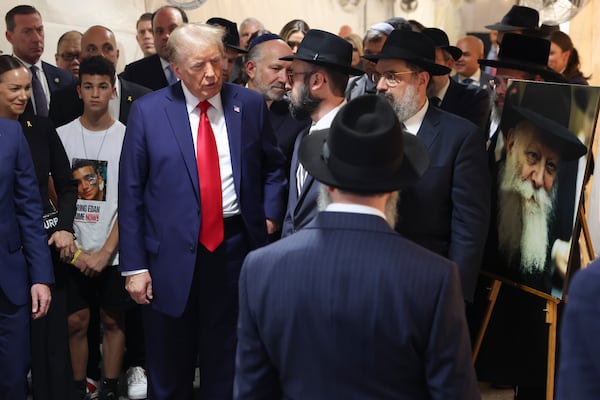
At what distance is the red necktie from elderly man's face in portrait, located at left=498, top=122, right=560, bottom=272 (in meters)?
1.30

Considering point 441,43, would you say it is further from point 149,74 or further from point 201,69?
point 201,69

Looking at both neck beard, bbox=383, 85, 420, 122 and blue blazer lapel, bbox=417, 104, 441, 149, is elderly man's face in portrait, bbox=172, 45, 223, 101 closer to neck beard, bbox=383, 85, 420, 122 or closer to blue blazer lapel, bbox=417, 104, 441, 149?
neck beard, bbox=383, 85, 420, 122

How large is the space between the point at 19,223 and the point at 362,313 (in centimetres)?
204

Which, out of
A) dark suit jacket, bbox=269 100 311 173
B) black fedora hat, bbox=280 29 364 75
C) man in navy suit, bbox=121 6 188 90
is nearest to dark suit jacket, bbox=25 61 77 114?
man in navy suit, bbox=121 6 188 90

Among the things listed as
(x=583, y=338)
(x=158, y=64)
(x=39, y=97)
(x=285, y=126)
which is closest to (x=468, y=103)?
(x=285, y=126)

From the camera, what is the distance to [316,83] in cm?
364

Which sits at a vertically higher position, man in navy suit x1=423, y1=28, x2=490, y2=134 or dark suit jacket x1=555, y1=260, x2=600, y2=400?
dark suit jacket x1=555, y1=260, x2=600, y2=400

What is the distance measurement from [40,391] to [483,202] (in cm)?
227

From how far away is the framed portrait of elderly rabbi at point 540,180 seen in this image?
11.0ft

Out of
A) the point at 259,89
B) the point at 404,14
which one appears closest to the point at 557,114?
the point at 259,89

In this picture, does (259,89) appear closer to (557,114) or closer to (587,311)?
(557,114)

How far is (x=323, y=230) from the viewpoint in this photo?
1949mm

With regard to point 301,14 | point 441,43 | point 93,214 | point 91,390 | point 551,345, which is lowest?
point 91,390

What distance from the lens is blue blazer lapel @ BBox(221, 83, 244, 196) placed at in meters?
3.54
